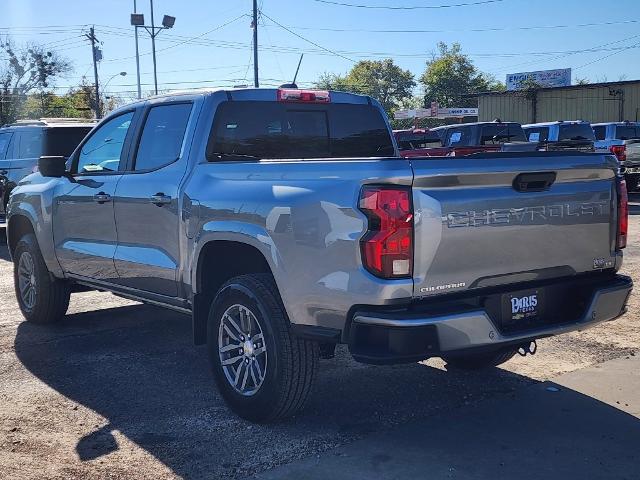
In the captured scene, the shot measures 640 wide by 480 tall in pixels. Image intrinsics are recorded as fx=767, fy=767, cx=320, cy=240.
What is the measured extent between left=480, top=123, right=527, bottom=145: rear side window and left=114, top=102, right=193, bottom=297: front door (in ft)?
43.0

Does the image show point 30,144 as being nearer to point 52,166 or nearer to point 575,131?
point 52,166

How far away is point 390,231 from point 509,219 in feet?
2.33

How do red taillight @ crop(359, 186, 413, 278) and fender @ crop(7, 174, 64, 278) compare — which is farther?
fender @ crop(7, 174, 64, 278)

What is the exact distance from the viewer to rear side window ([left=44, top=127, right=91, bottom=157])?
40.1ft

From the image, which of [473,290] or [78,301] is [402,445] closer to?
[473,290]

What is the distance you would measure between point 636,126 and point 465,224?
20.1m

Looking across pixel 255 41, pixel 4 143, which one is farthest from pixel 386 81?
pixel 4 143

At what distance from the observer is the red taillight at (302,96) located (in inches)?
214

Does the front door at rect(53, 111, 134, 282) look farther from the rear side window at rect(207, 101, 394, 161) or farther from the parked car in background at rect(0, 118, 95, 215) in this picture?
the parked car in background at rect(0, 118, 95, 215)

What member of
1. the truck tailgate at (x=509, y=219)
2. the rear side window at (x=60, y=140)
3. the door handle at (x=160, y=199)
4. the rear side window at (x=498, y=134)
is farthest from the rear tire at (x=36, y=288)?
the rear side window at (x=498, y=134)

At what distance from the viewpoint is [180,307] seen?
5074mm

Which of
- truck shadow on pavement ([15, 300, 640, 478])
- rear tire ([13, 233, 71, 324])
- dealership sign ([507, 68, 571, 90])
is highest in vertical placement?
dealership sign ([507, 68, 571, 90])


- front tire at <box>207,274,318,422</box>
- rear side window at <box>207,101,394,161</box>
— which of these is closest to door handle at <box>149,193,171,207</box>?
rear side window at <box>207,101,394,161</box>

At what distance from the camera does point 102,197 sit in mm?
5703
